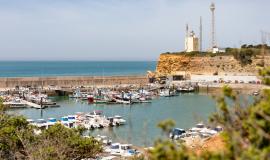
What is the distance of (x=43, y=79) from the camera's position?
62.4m

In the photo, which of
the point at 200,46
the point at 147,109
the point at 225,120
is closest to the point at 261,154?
the point at 225,120

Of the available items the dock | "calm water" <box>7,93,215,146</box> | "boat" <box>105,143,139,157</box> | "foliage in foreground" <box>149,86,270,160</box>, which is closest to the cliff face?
"calm water" <box>7,93,215,146</box>

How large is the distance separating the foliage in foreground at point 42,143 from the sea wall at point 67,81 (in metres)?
45.9

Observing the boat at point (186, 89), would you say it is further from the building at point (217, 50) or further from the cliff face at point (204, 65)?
the building at point (217, 50)

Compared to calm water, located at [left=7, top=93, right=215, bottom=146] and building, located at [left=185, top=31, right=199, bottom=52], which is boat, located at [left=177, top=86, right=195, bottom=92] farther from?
building, located at [left=185, top=31, right=199, bottom=52]

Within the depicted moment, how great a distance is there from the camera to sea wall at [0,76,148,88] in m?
59.8

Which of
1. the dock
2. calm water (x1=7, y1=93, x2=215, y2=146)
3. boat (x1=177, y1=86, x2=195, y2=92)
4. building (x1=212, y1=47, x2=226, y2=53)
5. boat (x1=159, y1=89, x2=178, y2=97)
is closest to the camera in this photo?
calm water (x1=7, y1=93, x2=215, y2=146)

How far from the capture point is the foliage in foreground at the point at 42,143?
1255 cm

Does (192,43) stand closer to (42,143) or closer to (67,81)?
(67,81)

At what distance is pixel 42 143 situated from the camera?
1333 cm

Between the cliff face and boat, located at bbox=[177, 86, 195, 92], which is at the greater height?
the cliff face

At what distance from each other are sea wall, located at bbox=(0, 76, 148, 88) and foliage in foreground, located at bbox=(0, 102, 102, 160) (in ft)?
151

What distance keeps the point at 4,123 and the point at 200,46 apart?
77.9m

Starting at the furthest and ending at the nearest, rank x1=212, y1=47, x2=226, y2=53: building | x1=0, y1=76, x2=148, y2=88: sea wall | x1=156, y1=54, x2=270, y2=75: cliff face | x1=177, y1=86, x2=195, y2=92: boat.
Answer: x1=212, y1=47, x2=226, y2=53: building
x1=156, y1=54, x2=270, y2=75: cliff face
x1=177, y1=86, x2=195, y2=92: boat
x1=0, y1=76, x2=148, y2=88: sea wall
